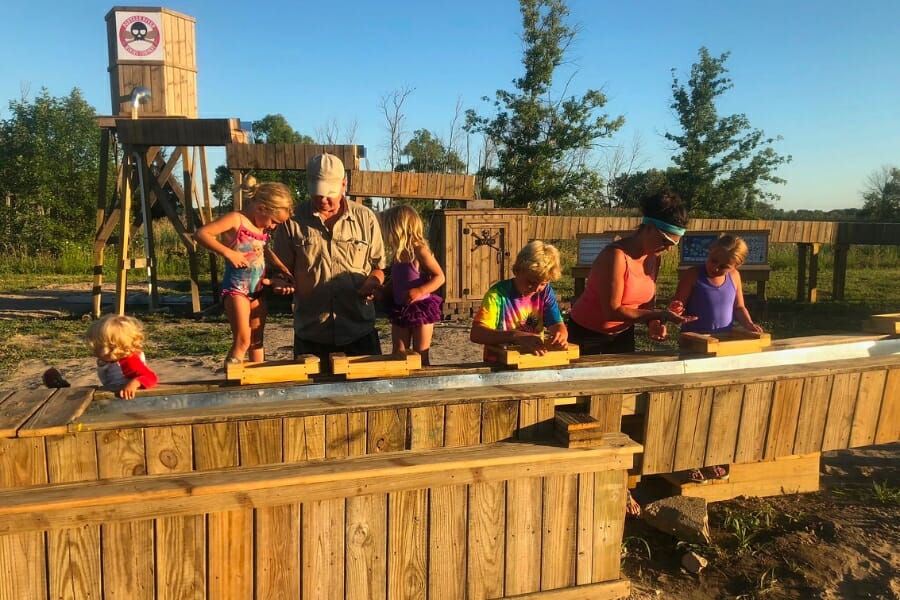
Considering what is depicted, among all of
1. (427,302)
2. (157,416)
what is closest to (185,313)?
(427,302)

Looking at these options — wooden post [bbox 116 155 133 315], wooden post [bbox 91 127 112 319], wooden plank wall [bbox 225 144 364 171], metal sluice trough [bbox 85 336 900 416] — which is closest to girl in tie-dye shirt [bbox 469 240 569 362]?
metal sluice trough [bbox 85 336 900 416]

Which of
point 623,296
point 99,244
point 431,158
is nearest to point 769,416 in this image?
point 623,296

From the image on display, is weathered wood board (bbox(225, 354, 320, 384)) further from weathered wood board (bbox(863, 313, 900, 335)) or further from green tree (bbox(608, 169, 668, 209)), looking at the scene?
green tree (bbox(608, 169, 668, 209))

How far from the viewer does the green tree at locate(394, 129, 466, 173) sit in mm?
20391

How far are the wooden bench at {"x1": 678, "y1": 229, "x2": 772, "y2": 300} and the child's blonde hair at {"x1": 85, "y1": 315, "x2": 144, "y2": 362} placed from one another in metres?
7.40

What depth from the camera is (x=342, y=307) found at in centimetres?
334

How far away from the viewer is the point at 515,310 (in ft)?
10.7

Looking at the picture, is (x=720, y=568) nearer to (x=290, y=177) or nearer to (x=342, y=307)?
(x=342, y=307)

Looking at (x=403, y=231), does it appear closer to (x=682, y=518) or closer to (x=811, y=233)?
(x=682, y=518)

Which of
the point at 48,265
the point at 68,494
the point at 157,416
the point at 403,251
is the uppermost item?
the point at 403,251

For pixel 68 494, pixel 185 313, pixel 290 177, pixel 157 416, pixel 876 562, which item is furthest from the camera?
pixel 290 177

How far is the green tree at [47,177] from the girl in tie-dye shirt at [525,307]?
60.0 ft

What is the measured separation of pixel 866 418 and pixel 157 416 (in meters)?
3.07

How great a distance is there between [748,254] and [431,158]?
13104 mm
